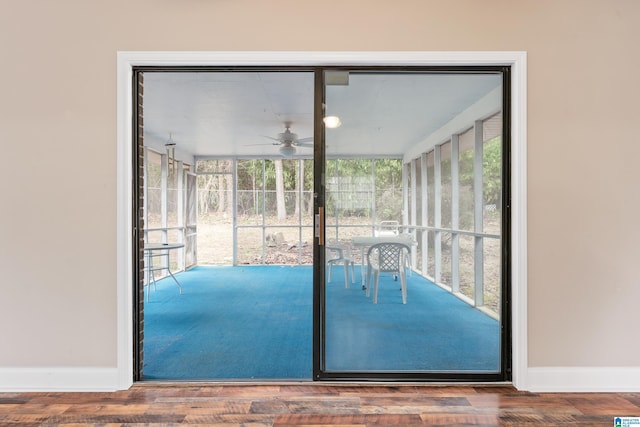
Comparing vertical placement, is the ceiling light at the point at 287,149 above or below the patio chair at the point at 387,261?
above

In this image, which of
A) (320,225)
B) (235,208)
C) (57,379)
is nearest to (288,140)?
(235,208)

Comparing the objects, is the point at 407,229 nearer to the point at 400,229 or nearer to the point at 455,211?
the point at 400,229

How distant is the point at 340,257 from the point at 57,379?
6.58ft

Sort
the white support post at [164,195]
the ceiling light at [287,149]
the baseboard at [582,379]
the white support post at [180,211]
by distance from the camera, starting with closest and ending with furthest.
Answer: the baseboard at [582,379] < the ceiling light at [287,149] < the white support post at [164,195] < the white support post at [180,211]

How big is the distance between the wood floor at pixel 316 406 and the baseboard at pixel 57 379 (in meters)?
0.05

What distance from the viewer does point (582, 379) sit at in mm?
2428

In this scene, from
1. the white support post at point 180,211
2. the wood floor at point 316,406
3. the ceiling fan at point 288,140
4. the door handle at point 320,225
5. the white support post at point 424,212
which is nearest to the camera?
the wood floor at point 316,406

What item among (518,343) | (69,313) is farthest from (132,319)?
(518,343)

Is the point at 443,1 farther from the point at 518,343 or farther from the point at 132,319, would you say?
the point at 132,319

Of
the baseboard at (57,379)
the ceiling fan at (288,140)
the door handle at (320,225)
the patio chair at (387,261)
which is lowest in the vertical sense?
the baseboard at (57,379)

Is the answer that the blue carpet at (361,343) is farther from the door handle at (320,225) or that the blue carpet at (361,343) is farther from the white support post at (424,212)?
the door handle at (320,225)

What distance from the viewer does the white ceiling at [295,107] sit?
8.43ft

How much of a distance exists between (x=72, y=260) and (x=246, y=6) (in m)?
2.01

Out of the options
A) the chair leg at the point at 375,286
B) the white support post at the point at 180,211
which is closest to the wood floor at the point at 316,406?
the chair leg at the point at 375,286
